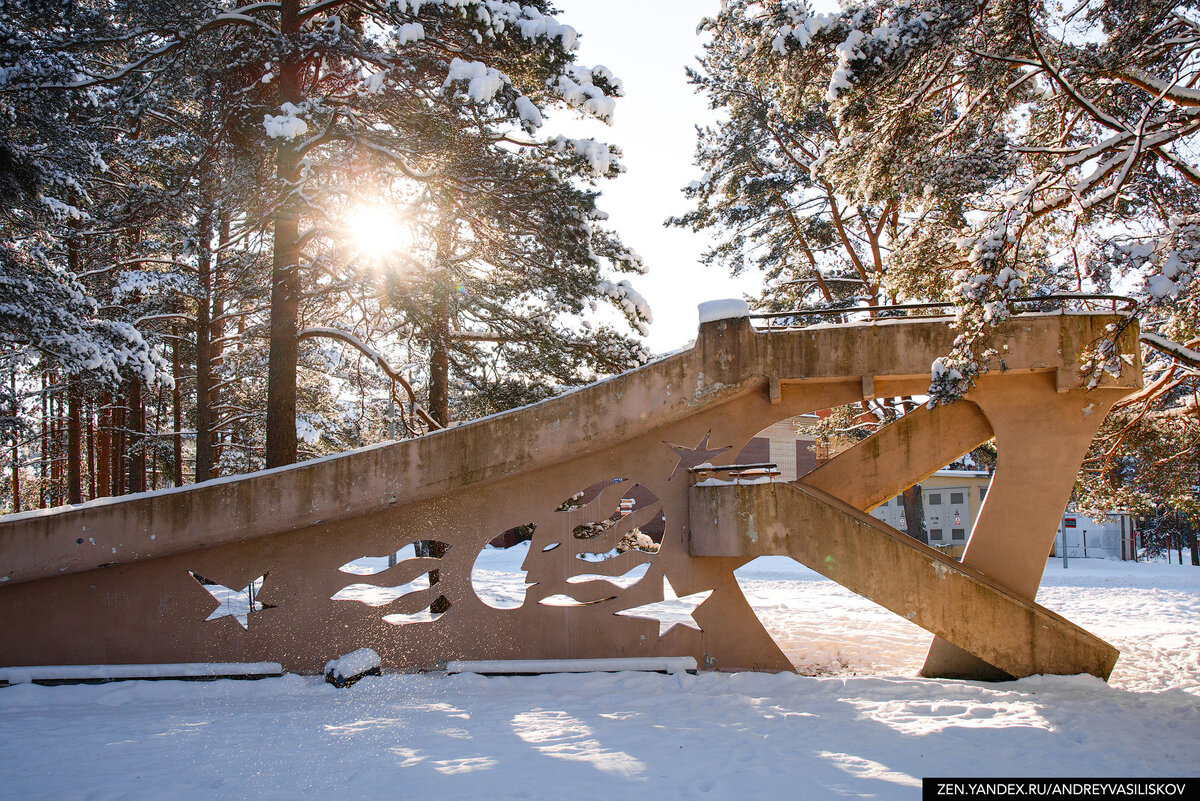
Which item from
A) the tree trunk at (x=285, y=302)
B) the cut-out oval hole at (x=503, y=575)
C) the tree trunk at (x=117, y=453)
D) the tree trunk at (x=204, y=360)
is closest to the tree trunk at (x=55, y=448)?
the tree trunk at (x=117, y=453)

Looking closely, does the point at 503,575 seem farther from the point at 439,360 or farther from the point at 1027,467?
the point at 1027,467

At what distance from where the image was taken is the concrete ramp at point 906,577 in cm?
745

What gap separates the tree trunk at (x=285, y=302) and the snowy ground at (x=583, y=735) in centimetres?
414

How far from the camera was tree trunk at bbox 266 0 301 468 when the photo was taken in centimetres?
984

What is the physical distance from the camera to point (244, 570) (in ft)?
23.7

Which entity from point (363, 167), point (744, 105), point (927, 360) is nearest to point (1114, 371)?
point (927, 360)

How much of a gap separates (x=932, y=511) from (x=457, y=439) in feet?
103

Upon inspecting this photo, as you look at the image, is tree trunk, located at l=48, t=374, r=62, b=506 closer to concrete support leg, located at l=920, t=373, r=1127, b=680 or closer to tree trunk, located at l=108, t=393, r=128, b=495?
tree trunk, located at l=108, t=393, r=128, b=495

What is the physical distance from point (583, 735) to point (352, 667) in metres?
2.70

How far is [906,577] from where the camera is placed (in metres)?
7.49

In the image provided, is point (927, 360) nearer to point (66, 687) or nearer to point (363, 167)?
point (363, 167)

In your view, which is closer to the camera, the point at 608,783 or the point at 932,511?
the point at 608,783

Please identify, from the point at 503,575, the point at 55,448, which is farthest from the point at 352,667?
the point at 55,448

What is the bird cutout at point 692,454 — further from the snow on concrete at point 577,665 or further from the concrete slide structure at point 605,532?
the snow on concrete at point 577,665
